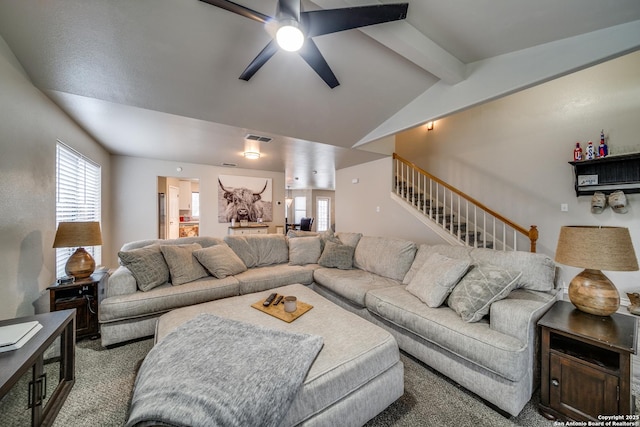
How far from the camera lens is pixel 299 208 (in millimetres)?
11891

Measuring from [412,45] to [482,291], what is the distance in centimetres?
202

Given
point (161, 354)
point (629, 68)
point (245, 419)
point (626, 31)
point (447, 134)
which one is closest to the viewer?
point (245, 419)

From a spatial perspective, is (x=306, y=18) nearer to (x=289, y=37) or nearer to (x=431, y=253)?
(x=289, y=37)

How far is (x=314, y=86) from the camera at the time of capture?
8.87 ft

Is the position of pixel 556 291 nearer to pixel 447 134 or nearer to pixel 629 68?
pixel 629 68

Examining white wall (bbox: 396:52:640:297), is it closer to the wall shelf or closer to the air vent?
the wall shelf

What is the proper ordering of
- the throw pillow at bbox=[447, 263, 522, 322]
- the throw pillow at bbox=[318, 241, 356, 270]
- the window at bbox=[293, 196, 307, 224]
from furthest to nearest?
1. the window at bbox=[293, 196, 307, 224]
2. the throw pillow at bbox=[318, 241, 356, 270]
3. the throw pillow at bbox=[447, 263, 522, 322]

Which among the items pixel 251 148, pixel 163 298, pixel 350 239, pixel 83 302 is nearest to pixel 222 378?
pixel 163 298

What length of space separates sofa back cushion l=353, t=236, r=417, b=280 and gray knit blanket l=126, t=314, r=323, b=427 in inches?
62.9

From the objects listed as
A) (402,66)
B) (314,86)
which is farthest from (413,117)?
(314,86)

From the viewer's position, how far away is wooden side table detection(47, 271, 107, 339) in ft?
6.98

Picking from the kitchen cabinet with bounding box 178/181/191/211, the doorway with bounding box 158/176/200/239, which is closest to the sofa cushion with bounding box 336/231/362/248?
the doorway with bounding box 158/176/200/239

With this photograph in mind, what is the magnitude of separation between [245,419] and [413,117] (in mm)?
3451

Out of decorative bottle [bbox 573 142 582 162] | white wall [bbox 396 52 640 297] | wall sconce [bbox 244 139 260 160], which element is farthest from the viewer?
wall sconce [bbox 244 139 260 160]
